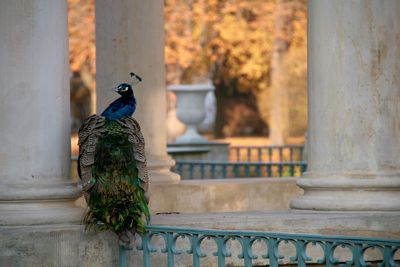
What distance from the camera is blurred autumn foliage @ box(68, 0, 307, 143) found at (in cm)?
5094

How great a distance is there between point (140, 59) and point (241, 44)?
3775 centimetres

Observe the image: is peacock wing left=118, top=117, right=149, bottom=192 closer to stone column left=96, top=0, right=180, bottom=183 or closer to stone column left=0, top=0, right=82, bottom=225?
stone column left=0, top=0, right=82, bottom=225

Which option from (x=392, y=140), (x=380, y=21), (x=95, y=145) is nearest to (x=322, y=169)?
(x=392, y=140)

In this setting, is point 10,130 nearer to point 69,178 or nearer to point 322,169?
point 69,178

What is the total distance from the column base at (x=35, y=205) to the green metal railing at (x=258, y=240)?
0.65m

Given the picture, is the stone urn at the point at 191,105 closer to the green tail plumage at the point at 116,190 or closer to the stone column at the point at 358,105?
the stone column at the point at 358,105

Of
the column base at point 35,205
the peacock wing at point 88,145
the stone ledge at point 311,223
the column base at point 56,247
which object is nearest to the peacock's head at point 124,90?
the peacock wing at point 88,145

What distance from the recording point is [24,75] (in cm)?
1120

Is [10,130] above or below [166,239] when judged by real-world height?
above

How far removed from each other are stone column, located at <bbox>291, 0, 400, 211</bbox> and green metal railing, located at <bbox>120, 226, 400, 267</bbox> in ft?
2.00

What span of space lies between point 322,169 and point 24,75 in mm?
2738

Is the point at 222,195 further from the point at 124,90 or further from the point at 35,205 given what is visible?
the point at 35,205

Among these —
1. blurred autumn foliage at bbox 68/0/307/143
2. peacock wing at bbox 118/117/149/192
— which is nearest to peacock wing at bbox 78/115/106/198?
peacock wing at bbox 118/117/149/192

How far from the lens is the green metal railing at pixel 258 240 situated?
30.1ft
